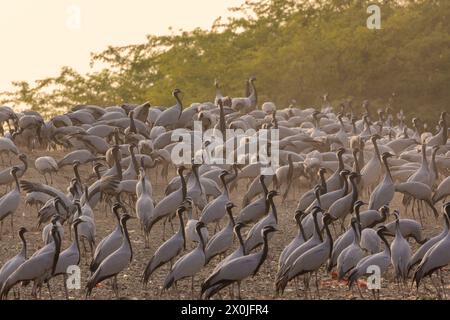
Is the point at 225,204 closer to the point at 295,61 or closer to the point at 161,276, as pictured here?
the point at 161,276

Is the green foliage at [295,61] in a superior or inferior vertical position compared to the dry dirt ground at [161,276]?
superior

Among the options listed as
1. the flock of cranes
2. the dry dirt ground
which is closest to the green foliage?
the flock of cranes

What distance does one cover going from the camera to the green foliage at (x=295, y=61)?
49.8 meters

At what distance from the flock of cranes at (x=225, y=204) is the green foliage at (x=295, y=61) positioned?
12191 mm

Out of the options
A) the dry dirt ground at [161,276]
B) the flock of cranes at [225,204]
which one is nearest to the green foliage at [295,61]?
the flock of cranes at [225,204]

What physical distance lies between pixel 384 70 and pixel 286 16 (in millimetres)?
8565

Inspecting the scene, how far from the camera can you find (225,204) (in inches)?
843

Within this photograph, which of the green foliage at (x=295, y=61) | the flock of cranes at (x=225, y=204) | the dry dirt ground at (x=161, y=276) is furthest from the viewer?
the green foliage at (x=295, y=61)

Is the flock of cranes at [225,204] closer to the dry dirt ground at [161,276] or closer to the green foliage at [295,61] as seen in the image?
the dry dirt ground at [161,276]

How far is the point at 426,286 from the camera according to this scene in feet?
63.6

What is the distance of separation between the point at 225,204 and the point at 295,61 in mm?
28808

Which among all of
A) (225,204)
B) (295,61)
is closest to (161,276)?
(225,204)
